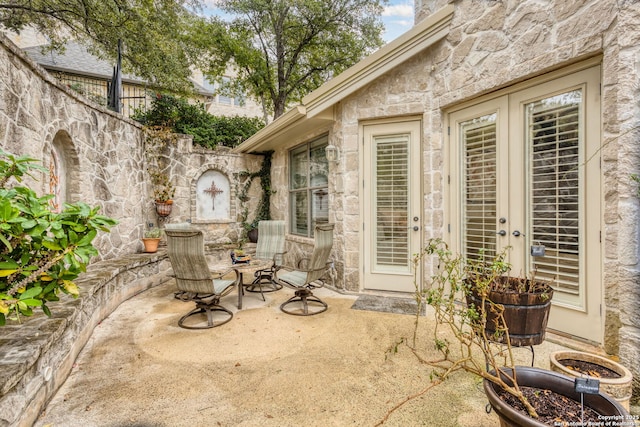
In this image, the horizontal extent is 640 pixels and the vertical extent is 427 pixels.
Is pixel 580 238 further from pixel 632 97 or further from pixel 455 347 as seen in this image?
pixel 455 347

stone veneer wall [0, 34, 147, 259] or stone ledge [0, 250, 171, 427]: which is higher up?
stone veneer wall [0, 34, 147, 259]

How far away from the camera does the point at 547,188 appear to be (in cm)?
292

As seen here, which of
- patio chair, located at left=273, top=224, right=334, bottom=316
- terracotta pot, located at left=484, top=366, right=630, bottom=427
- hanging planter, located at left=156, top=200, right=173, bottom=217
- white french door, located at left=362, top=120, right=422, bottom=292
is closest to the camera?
terracotta pot, located at left=484, top=366, right=630, bottom=427

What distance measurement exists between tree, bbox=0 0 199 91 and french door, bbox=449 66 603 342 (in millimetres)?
6653

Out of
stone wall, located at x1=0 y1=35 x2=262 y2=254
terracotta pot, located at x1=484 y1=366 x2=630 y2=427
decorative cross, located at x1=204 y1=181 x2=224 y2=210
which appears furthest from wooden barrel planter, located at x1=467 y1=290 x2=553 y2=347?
decorative cross, located at x1=204 y1=181 x2=224 y2=210

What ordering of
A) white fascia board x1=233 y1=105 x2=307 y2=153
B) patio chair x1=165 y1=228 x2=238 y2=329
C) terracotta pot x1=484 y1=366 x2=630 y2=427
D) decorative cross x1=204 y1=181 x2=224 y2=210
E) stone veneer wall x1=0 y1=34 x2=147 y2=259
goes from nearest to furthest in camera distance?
terracotta pot x1=484 y1=366 x2=630 y2=427
stone veneer wall x1=0 y1=34 x2=147 y2=259
patio chair x1=165 y1=228 x2=238 y2=329
white fascia board x1=233 y1=105 x2=307 y2=153
decorative cross x1=204 y1=181 x2=224 y2=210

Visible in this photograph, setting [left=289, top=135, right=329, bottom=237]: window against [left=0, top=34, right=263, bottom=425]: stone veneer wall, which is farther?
[left=289, top=135, right=329, bottom=237]: window

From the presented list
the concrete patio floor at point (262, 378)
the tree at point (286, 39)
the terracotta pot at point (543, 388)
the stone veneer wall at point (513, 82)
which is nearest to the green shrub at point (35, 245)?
the concrete patio floor at point (262, 378)

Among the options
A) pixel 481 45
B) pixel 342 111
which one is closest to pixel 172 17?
pixel 342 111

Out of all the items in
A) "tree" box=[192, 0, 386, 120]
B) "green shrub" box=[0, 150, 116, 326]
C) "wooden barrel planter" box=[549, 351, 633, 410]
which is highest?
"tree" box=[192, 0, 386, 120]

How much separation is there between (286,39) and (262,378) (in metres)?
10.7

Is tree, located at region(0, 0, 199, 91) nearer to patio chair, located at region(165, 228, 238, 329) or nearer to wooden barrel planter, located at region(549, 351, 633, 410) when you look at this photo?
patio chair, located at region(165, 228, 238, 329)

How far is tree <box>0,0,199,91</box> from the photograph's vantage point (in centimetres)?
618

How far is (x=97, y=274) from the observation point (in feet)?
11.4
